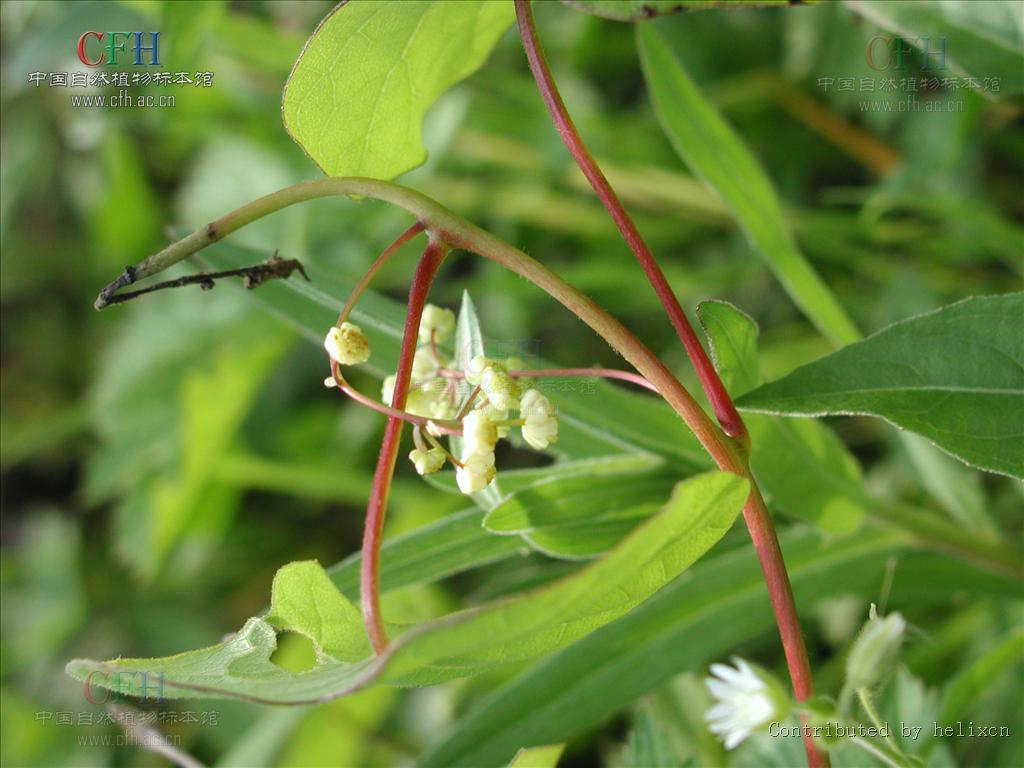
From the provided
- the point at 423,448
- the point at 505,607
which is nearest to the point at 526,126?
the point at 423,448

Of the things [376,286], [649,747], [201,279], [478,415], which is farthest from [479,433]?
[376,286]

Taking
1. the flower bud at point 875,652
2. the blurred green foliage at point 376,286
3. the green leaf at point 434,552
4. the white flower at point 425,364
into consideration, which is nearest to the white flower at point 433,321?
the white flower at point 425,364

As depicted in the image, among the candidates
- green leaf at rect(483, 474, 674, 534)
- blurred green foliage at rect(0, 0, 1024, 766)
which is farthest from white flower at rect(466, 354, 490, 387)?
blurred green foliage at rect(0, 0, 1024, 766)

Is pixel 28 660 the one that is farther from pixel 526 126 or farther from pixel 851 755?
pixel 851 755

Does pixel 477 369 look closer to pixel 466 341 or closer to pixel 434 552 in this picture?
pixel 466 341

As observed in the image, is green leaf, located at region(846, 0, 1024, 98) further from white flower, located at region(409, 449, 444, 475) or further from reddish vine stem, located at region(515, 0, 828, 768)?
white flower, located at region(409, 449, 444, 475)
